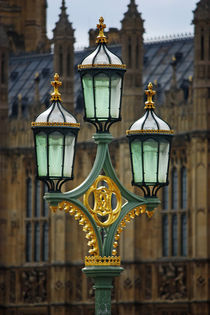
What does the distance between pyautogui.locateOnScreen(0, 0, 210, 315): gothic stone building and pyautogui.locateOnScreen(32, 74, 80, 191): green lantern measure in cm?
3888

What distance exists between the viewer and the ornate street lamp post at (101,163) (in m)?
16.4

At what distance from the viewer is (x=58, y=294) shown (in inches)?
2376

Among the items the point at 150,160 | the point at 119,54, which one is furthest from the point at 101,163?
the point at 119,54

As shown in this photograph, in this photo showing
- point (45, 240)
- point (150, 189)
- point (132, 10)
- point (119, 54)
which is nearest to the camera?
point (150, 189)

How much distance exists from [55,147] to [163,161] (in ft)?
4.39

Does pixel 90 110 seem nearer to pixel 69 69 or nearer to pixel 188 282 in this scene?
pixel 188 282

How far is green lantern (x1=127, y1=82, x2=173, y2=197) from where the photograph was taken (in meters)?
16.8

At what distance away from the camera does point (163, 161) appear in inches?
662

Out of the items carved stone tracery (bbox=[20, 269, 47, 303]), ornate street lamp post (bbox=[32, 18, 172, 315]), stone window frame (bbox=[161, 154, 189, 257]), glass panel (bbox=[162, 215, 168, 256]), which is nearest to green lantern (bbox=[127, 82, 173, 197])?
ornate street lamp post (bbox=[32, 18, 172, 315])

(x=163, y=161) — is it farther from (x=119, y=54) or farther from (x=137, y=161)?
(x=119, y=54)

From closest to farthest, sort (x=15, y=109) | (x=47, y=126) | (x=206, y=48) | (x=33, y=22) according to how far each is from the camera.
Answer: (x=47, y=126) < (x=206, y=48) < (x=15, y=109) < (x=33, y=22)

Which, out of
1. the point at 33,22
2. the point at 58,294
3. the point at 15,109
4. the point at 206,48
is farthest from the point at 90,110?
the point at 33,22

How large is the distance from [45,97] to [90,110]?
1863 inches

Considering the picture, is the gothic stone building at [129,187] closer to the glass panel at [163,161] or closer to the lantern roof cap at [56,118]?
the glass panel at [163,161]
